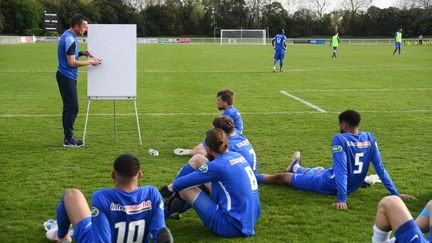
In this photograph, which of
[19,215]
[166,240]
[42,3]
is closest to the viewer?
[166,240]

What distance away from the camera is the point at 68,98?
8148 millimetres

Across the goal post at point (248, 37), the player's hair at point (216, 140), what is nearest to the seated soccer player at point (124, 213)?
the player's hair at point (216, 140)

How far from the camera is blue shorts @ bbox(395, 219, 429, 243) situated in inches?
131

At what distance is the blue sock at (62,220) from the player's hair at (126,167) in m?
0.83

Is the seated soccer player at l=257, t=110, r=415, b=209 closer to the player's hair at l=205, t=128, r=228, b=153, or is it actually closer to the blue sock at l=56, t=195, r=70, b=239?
the player's hair at l=205, t=128, r=228, b=153

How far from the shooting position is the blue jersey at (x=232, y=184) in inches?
173

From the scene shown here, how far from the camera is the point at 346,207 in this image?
539 centimetres

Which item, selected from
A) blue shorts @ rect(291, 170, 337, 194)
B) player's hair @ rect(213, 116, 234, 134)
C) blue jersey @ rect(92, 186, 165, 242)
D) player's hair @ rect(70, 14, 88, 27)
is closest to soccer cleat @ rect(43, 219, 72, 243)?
blue jersey @ rect(92, 186, 165, 242)

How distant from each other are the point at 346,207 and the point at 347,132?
867mm

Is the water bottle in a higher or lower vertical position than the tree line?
lower

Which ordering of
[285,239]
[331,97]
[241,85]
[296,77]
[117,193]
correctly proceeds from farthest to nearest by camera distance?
[296,77] < [241,85] < [331,97] < [285,239] < [117,193]

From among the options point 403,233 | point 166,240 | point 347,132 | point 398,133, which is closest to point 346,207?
point 347,132

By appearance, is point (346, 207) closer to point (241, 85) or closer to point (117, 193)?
point (117, 193)

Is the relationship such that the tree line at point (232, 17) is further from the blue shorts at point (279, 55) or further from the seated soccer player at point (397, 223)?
the seated soccer player at point (397, 223)
